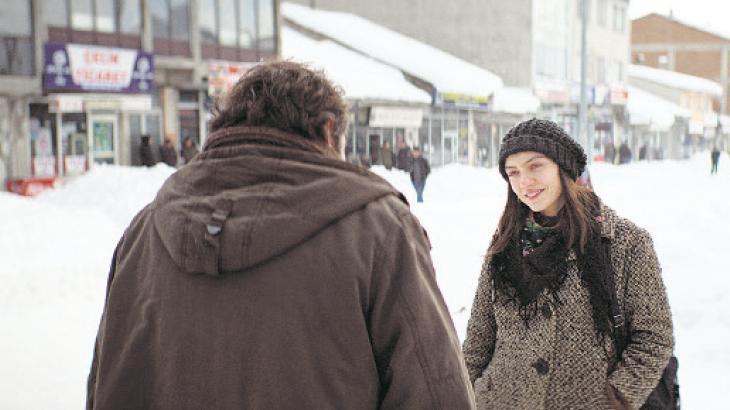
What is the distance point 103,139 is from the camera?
74.8 ft

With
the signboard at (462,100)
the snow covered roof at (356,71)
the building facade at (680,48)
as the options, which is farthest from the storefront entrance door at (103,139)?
the building facade at (680,48)

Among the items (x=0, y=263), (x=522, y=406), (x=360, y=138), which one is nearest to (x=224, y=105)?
(x=522, y=406)

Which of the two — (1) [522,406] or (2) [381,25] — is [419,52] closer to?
(2) [381,25]

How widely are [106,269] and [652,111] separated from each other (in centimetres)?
4559

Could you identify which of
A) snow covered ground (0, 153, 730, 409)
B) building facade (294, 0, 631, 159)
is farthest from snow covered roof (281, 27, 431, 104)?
snow covered ground (0, 153, 730, 409)

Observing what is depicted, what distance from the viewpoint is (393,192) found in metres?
1.90

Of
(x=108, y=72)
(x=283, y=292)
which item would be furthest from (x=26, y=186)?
(x=283, y=292)

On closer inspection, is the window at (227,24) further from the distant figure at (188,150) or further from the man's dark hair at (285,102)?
the man's dark hair at (285,102)

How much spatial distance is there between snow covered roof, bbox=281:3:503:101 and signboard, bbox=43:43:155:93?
11650mm

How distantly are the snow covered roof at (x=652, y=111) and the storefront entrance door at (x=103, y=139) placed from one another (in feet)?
109

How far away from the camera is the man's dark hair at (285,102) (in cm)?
191

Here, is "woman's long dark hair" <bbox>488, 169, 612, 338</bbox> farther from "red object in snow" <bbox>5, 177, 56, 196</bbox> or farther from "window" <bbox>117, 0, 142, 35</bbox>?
"window" <bbox>117, 0, 142, 35</bbox>

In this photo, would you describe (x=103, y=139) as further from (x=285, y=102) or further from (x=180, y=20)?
(x=285, y=102)

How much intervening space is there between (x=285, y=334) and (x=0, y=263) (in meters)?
9.35
